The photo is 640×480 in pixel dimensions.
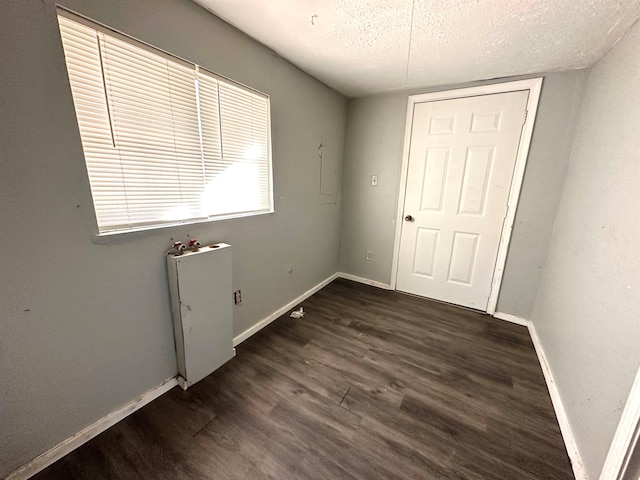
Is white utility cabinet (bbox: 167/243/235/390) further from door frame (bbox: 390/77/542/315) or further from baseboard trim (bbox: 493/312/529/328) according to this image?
baseboard trim (bbox: 493/312/529/328)

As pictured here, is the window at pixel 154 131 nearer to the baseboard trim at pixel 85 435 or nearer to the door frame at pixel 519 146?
the baseboard trim at pixel 85 435

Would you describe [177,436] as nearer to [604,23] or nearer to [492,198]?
[492,198]

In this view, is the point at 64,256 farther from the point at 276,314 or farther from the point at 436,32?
the point at 436,32

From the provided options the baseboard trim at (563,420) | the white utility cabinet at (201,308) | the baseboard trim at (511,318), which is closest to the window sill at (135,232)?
the white utility cabinet at (201,308)

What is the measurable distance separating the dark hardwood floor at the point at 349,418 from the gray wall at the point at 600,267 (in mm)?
281

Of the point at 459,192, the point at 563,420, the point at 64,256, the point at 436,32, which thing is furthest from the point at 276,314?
the point at 436,32

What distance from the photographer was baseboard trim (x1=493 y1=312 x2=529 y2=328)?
2.41 m

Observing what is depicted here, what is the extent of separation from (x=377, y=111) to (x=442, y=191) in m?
1.20

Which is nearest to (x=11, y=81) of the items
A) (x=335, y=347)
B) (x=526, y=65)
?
(x=335, y=347)

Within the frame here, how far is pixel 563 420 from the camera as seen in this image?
54.4 inches

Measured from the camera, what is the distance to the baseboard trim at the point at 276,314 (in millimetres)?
2041

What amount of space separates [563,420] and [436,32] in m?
2.47

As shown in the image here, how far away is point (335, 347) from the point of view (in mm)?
2018

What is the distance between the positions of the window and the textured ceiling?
1.50ft
